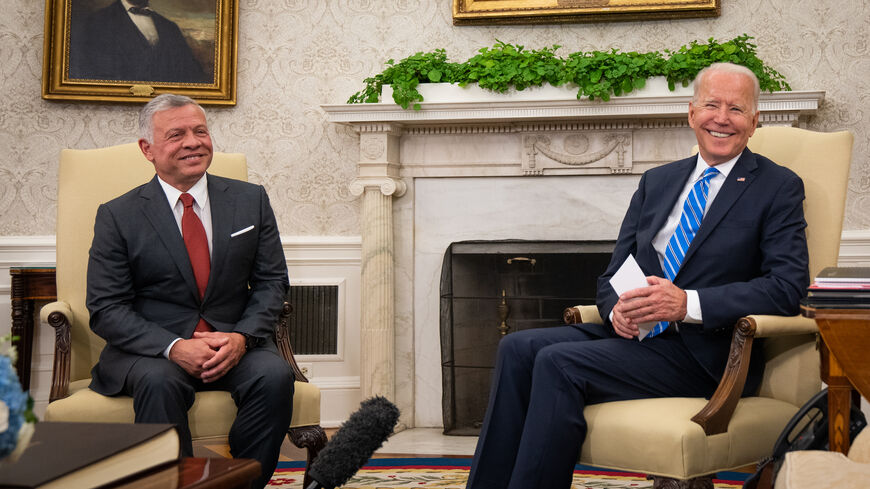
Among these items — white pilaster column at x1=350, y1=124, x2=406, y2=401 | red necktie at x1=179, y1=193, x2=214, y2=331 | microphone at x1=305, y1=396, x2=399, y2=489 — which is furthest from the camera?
white pilaster column at x1=350, y1=124, x2=406, y2=401

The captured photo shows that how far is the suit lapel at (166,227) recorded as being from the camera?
2.85m

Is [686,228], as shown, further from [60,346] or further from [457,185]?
[457,185]

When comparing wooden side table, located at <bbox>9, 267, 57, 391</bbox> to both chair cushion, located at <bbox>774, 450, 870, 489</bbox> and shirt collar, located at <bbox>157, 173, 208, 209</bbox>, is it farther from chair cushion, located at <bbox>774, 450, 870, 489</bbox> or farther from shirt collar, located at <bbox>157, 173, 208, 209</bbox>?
chair cushion, located at <bbox>774, 450, 870, 489</bbox>

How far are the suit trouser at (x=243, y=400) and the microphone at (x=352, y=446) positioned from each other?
1.63 metres

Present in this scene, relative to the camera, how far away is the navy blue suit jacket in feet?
8.00

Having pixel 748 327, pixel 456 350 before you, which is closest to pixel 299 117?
pixel 456 350

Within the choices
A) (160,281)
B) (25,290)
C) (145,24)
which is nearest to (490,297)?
(160,281)

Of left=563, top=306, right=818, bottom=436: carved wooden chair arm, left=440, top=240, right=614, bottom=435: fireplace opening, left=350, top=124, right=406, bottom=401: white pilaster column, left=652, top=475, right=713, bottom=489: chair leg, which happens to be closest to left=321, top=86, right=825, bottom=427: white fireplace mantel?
left=350, top=124, right=406, bottom=401: white pilaster column

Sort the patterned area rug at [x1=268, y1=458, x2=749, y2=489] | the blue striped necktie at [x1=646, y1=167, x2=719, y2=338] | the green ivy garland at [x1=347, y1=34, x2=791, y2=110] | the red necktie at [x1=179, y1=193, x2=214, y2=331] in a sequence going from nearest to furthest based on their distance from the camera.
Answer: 1. the blue striped necktie at [x1=646, y1=167, x2=719, y2=338]
2. the red necktie at [x1=179, y1=193, x2=214, y2=331]
3. the patterned area rug at [x1=268, y1=458, x2=749, y2=489]
4. the green ivy garland at [x1=347, y1=34, x2=791, y2=110]

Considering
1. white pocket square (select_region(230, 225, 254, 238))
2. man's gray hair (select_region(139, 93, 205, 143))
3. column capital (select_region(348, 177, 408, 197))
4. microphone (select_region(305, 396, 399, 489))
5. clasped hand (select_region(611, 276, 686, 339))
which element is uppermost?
man's gray hair (select_region(139, 93, 205, 143))

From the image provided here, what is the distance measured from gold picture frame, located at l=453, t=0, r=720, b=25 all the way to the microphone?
4.22 m

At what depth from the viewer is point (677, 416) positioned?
2.21 m

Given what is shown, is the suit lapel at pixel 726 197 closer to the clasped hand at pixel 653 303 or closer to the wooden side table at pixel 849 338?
the clasped hand at pixel 653 303

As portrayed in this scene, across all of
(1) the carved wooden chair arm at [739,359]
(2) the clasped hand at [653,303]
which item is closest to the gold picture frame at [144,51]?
(2) the clasped hand at [653,303]
